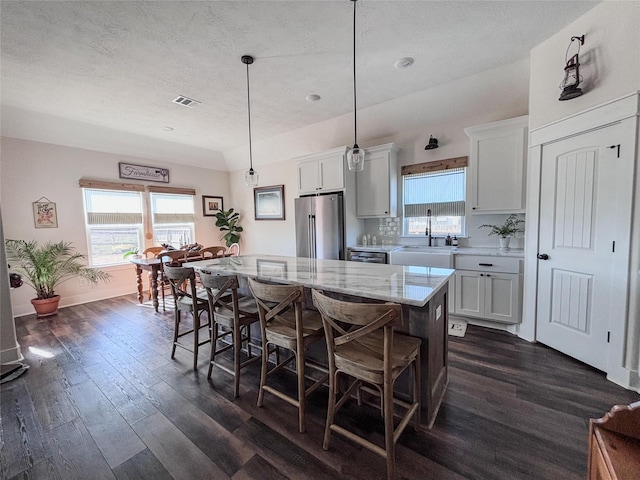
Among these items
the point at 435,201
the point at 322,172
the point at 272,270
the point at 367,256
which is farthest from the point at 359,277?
the point at 322,172

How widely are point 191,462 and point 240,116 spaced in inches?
159

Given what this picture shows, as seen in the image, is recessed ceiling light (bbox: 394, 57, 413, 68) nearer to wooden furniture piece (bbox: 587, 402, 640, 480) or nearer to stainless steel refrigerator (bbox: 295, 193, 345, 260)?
stainless steel refrigerator (bbox: 295, 193, 345, 260)

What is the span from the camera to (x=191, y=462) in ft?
4.89

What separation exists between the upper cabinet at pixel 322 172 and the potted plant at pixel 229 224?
253 cm

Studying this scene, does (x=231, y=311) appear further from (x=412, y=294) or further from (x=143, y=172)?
(x=143, y=172)

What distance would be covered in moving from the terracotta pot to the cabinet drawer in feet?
18.8

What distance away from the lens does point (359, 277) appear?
1960 mm

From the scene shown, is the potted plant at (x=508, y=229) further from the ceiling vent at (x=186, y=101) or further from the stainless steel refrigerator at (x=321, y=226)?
the ceiling vent at (x=186, y=101)

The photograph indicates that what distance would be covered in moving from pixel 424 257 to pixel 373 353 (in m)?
2.21

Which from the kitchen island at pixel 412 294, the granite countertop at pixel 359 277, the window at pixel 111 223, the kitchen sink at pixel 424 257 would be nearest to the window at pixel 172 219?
the window at pixel 111 223

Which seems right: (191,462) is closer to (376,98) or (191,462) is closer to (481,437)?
(481,437)

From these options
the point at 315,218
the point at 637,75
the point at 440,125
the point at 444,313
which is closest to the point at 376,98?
the point at 440,125

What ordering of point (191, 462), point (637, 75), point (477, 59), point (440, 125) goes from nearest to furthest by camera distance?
point (191, 462), point (637, 75), point (477, 59), point (440, 125)

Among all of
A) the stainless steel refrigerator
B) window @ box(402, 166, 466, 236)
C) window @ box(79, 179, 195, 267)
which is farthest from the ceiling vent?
window @ box(402, 166, 466, 236)
